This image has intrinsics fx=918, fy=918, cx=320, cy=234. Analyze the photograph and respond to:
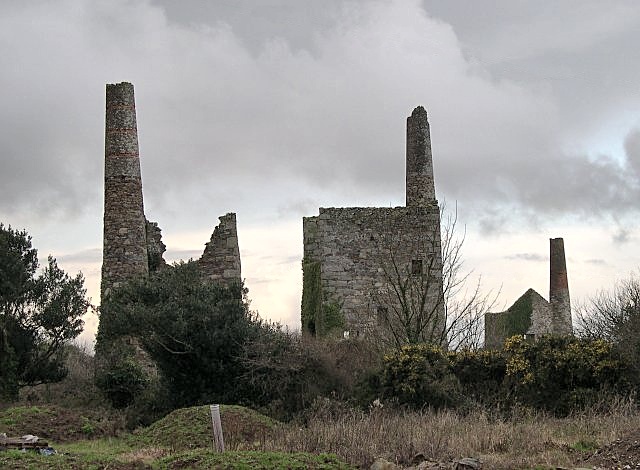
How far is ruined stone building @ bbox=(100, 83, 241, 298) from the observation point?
95.1 ft

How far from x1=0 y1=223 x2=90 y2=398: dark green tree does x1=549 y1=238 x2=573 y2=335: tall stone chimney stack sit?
20952 mm

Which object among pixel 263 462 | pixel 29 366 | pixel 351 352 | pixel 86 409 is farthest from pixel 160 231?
pixel 263 462

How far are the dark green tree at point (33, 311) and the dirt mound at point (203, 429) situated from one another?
396 inches

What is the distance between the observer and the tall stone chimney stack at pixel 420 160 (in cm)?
3344

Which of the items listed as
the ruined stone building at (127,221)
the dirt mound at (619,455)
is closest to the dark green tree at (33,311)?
the ruined stone building at (127,221)

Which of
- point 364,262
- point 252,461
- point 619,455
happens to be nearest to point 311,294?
point 364,262

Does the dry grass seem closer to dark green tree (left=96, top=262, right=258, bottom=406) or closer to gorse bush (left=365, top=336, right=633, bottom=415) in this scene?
gorse bush (left=365, top=336, right=633, bottom=415)

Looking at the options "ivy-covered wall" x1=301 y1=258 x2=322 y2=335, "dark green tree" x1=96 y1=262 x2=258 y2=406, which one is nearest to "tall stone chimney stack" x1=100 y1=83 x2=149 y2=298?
"ivy-covered wall" x1=301 y1=258 x2=322 y2=335

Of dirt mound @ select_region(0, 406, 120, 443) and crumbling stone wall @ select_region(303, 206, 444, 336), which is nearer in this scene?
dirt mound @ select_region(0, 406, 120, 443)

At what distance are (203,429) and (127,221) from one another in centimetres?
1264

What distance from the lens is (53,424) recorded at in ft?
69.7

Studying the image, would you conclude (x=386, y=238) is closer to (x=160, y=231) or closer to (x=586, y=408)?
(x=160, y=231)

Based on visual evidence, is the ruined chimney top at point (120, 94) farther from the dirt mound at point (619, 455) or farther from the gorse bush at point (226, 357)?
the dirt mound at point (619, 455)

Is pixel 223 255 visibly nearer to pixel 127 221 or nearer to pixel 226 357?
pixel 127 221
